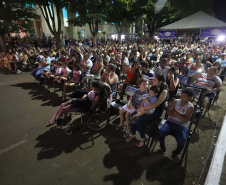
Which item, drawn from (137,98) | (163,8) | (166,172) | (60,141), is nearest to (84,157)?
(60,141)

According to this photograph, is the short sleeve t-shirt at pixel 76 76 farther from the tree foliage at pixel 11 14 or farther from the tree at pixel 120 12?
the tree at pixel 120 12

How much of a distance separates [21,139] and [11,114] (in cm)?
178

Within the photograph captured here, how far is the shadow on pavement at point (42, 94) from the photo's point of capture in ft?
19.6

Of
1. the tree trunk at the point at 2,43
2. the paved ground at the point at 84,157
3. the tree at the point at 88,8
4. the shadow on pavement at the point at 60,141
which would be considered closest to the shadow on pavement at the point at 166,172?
the paved ground at the point at 84,157

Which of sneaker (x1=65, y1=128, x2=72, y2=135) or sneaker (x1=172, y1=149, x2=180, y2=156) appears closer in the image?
sneaker (x1=172, y1=149, x2=180, y2=156)

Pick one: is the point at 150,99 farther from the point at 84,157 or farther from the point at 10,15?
the point at 10,15

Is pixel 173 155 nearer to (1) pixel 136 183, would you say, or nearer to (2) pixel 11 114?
(1) pixel 136 183

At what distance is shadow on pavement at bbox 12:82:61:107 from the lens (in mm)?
5978

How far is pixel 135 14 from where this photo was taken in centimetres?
2333

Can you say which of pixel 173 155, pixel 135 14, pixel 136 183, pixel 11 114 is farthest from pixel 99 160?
pixel 135 14

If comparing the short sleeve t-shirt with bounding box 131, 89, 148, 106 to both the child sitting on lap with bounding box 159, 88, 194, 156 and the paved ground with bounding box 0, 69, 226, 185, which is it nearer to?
the child sitting on lap with bounding box 159, 88, 194, 156

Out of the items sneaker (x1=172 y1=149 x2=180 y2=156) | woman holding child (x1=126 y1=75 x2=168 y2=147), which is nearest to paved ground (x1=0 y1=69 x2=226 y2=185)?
sneaker (x1=172 y1=149 x2=180 y2=156)

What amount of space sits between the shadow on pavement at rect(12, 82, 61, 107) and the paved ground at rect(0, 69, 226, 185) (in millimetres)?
1191

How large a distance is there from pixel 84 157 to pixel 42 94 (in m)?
4.64
